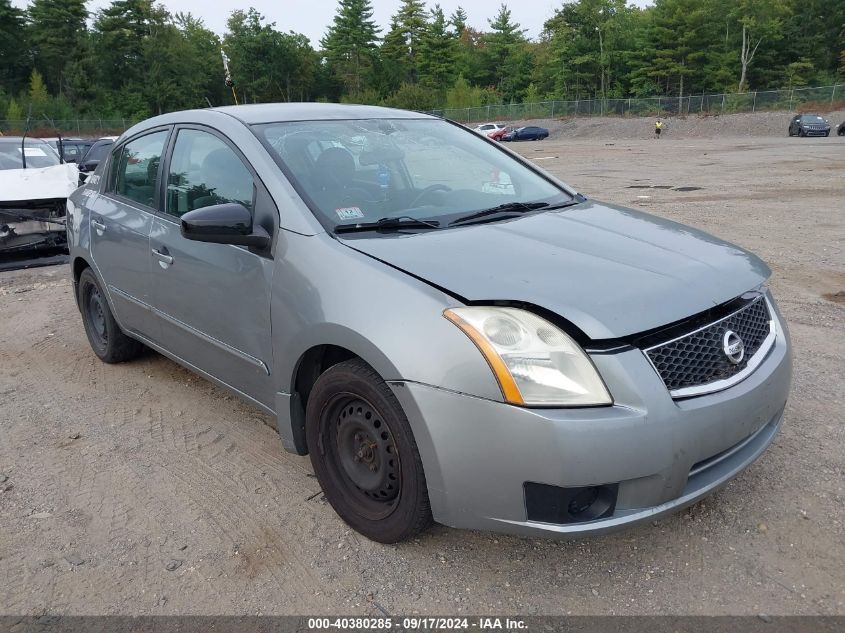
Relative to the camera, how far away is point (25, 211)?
26.5 feet

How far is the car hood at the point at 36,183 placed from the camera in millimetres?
8031

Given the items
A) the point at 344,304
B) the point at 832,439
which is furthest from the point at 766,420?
the point at 344,304

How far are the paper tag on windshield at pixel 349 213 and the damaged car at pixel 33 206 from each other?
668 centimetres

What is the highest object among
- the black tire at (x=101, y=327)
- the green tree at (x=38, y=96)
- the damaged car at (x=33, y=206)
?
the green tree at (x=38, y=96)

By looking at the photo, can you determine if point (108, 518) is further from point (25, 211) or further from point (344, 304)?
point (25, 211)

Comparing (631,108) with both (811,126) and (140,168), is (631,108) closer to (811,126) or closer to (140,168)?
(811,126)

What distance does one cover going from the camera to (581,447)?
212 cm

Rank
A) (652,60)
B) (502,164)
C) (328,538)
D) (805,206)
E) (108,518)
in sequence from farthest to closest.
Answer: (652,60) → (805,206) → (502,164) → (108,518) → (328,538)

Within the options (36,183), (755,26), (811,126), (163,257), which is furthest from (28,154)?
(755,26)

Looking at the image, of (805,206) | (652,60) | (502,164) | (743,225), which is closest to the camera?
(502,164)

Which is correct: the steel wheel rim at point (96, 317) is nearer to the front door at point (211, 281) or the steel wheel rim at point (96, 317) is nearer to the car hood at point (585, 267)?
the front door at point (211, 281)

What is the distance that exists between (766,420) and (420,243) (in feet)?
4.85

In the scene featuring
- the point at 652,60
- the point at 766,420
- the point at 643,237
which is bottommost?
the point at 766,420

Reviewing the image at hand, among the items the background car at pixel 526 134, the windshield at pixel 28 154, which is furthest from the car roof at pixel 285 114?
the background car at pixel 526 134
